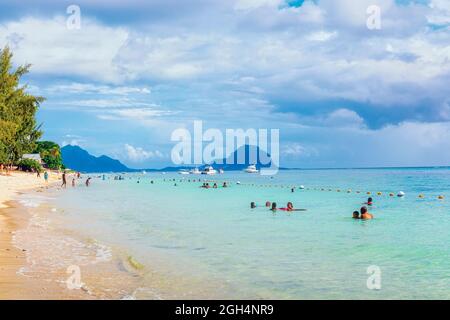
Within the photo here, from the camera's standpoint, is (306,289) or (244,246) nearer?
(306,289)

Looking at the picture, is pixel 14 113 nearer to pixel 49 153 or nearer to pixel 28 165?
pixel 28 165

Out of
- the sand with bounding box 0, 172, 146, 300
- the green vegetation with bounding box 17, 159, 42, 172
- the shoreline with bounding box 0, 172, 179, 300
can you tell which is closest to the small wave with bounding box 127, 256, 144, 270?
the shoreline with bounding box 0, 172, 179, 300

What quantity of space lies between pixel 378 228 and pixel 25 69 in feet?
200

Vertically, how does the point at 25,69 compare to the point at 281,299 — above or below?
above

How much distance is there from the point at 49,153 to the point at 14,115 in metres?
82.0

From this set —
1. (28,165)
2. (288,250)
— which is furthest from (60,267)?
(28,165)

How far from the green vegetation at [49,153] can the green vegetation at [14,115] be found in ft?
119

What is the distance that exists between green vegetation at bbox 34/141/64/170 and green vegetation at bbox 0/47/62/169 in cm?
3620

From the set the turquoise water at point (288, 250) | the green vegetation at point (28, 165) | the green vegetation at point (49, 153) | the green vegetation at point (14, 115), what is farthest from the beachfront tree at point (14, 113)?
the green vegetation at point (49, 153)

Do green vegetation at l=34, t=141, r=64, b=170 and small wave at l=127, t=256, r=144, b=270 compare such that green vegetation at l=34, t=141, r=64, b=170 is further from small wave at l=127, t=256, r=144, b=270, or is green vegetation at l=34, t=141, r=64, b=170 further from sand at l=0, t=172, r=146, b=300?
small wave at l=127, t=256, r=144, b=270

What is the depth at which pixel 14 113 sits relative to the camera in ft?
249
